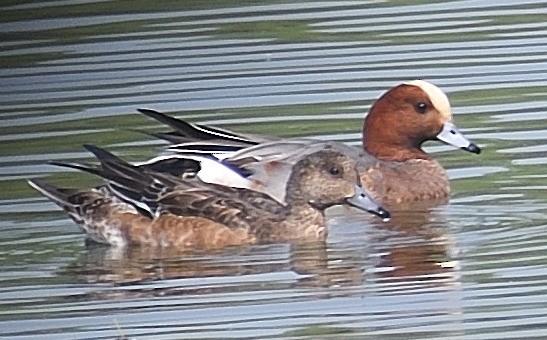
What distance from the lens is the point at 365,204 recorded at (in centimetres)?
991

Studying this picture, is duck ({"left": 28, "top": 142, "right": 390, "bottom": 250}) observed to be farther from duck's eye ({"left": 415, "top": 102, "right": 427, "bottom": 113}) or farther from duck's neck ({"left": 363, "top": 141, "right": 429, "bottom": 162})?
duck's neck ({"left": 363, "top": 141, "right": 429, "bottom": 162})

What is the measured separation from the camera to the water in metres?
8.32

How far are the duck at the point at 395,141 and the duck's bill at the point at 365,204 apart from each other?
0.58 meters

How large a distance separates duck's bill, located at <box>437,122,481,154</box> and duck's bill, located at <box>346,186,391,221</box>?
87 cm

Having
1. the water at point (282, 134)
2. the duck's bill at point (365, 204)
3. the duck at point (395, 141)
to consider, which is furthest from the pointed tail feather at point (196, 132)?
the duck's bill at point (365, 204)

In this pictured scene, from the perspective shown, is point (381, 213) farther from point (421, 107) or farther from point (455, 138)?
point (421, 107)

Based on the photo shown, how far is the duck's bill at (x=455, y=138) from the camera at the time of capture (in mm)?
10750

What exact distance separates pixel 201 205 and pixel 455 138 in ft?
4.90

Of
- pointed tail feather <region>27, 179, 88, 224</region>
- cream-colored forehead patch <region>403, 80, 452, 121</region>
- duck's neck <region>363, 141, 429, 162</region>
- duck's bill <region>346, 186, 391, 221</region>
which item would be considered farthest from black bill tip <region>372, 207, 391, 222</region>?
duck's neck <region>363, 141, 429, 162</region>

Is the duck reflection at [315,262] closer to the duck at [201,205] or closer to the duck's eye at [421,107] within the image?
the duck at [201,205]

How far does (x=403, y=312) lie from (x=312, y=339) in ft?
1.60

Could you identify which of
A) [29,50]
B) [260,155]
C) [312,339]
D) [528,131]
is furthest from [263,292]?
[29,50]

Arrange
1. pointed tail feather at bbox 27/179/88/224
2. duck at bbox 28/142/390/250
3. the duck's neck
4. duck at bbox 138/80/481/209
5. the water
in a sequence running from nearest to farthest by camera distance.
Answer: the water
duck at bbox 28/142/390/250
pointed tail feather at bbox 27/179/88/224
duck at bbox 138/80/481/209
the duck's neck

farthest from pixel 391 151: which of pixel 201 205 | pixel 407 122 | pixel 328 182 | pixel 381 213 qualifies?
pixel 201 205
